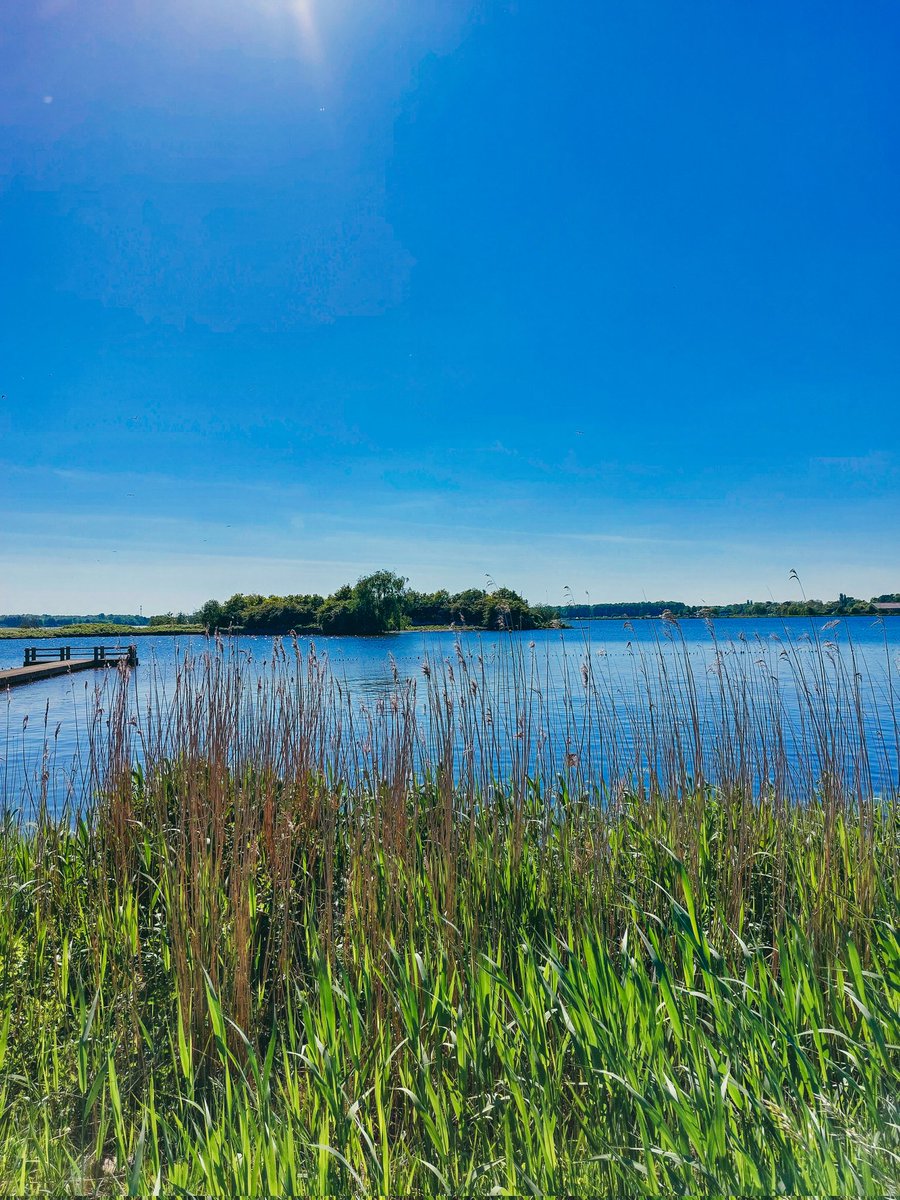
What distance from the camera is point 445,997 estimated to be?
273 cm

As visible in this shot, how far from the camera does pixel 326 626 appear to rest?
6706cm

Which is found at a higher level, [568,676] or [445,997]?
[568,676]

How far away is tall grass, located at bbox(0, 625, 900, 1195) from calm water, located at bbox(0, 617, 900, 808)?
0.31m

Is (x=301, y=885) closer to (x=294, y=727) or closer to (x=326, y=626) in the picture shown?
(x=294, y=727)

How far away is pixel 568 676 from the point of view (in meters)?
4.43

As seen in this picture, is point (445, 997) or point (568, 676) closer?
point (445, 997)

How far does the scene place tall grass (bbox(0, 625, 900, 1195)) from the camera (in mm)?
2010

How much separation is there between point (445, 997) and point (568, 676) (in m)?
2.17

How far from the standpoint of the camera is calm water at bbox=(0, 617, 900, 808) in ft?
15.3

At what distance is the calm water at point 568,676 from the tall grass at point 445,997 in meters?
0.31

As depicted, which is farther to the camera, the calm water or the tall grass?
the calm water

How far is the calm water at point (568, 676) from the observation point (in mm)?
4668

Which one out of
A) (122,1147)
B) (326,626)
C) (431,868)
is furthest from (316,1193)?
(326,626)

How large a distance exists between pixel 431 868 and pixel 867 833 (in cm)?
232
